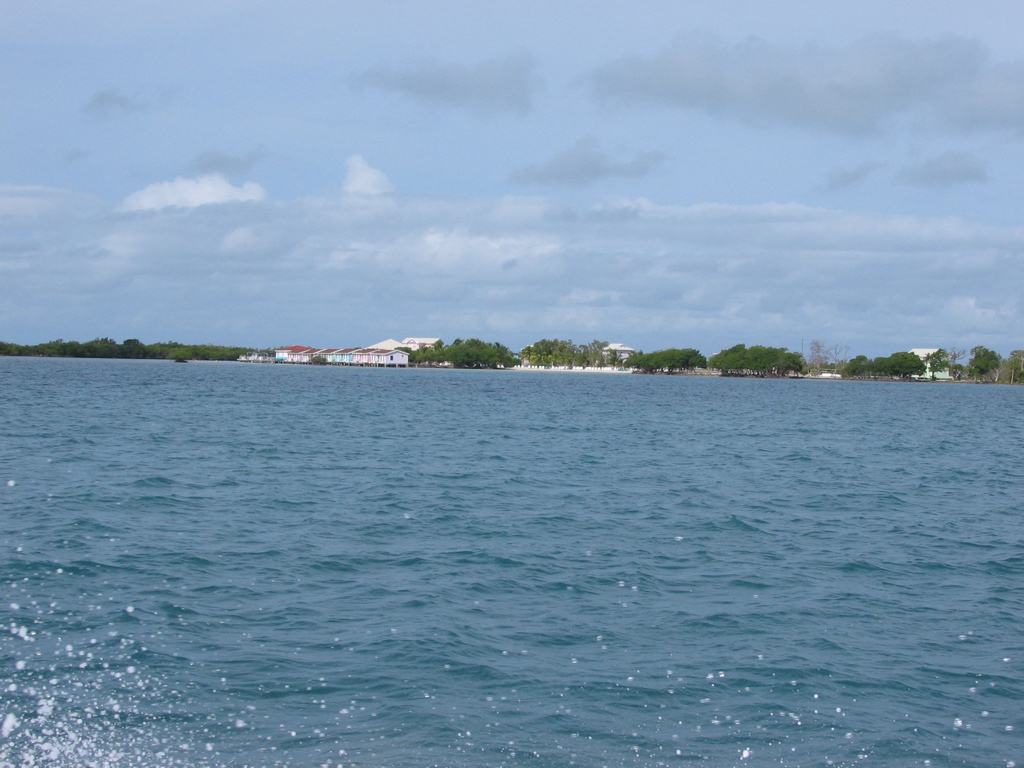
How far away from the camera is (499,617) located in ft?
40.2

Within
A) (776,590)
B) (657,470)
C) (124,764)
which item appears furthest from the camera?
(657,470)

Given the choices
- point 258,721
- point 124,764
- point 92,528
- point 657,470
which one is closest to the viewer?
point 124,764

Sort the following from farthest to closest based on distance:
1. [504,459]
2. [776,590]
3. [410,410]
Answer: [410,410] → [504,459] → [776,590]

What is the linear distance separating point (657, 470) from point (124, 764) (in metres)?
23.1

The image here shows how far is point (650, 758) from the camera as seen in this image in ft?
27.1

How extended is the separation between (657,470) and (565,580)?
51.1ft

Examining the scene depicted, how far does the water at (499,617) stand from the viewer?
863 cm

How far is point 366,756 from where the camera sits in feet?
26.4

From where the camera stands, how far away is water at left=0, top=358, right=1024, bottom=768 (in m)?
8.63

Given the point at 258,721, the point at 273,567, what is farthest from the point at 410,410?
the point at 258,721

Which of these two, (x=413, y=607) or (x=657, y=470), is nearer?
(x=413, y=607)

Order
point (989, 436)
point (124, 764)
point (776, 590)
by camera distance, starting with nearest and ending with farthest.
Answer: point (124, 764) → point (776, 590) → point (989, 436)

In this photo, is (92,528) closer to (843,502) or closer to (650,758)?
(650,758)

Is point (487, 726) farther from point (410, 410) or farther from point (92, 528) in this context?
point (410, 410)
